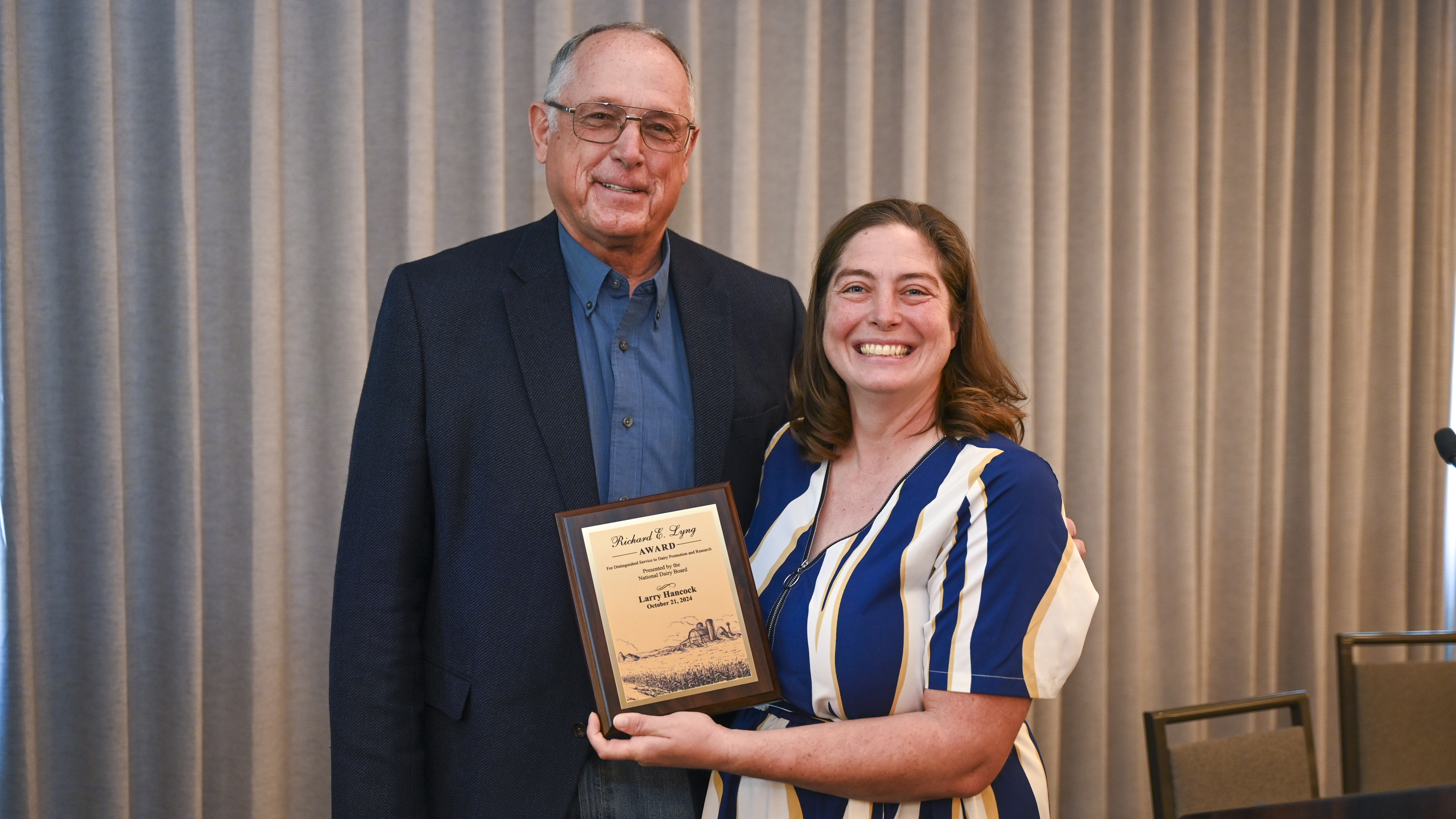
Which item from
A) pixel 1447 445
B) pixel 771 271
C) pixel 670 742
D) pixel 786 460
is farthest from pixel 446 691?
pixel 1447 445

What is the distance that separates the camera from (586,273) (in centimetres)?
171

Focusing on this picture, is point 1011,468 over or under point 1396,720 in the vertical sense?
over

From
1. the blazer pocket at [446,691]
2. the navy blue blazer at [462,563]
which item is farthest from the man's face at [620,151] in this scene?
the blazer pocket at [446,691]

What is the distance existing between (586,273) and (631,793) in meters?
0.86

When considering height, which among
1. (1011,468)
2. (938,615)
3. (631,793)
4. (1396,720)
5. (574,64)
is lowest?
(1396,720)

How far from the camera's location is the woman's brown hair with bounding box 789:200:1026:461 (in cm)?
160

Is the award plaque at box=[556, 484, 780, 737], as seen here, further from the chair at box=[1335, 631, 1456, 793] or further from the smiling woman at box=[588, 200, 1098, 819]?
the chair at box=[1335, 631, 1456, 793]

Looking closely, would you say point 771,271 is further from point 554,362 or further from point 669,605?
point 669,605

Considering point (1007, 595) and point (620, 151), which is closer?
point (1007, 595)

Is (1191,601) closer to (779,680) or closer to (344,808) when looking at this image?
(779,680)

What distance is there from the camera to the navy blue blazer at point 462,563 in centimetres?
156

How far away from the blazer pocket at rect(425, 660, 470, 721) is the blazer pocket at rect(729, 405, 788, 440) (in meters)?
0.60

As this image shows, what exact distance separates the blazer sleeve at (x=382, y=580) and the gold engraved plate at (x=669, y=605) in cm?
35

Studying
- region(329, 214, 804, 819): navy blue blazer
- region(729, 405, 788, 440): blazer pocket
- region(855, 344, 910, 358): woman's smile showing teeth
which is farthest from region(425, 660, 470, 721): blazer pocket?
region(855, 344, 910, 358): woman's smile showing teeth
